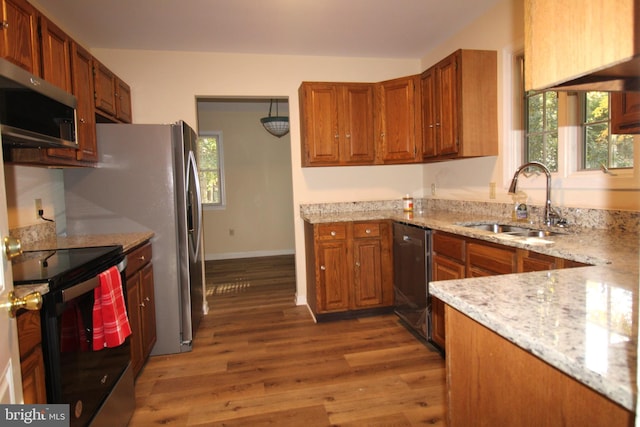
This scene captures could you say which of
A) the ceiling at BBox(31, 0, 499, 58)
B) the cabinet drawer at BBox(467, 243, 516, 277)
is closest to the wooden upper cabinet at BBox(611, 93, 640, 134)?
the cabinet drawer at BBox(467, 243, 516, 277)

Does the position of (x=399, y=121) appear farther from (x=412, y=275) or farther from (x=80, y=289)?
(x=80, y=289)

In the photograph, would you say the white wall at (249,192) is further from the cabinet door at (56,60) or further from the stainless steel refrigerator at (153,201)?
the cabinet door at (56,60)

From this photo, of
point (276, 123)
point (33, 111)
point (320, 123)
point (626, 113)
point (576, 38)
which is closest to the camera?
point (576, 38)

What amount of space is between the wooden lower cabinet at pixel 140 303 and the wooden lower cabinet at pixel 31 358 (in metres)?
0.94

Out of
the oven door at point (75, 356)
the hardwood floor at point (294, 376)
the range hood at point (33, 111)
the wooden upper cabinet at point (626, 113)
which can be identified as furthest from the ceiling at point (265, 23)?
the hardwood floor at point (294, 376)

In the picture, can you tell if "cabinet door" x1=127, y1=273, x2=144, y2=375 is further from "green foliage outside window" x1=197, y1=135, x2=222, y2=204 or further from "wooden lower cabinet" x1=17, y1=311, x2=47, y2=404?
"green foliage outside window" x1=197, y1=135, x2=222, y2=204

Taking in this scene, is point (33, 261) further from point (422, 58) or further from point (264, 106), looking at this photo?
point (264, 106)

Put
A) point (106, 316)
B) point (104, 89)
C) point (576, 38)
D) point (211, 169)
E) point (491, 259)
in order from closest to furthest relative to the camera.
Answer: point (576, 38) → point (106, 316) → point (491, 259) → point (104, 89) → point (211, 169)

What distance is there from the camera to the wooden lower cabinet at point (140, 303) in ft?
7.45

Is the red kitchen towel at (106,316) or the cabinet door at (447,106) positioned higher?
the cabinet door at (447,106)

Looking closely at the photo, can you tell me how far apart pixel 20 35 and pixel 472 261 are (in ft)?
8.89

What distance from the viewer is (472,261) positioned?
7.36ft

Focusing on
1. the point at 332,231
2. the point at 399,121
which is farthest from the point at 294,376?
the point at 399,121

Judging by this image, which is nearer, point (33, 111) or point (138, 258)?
point (33, 111)
